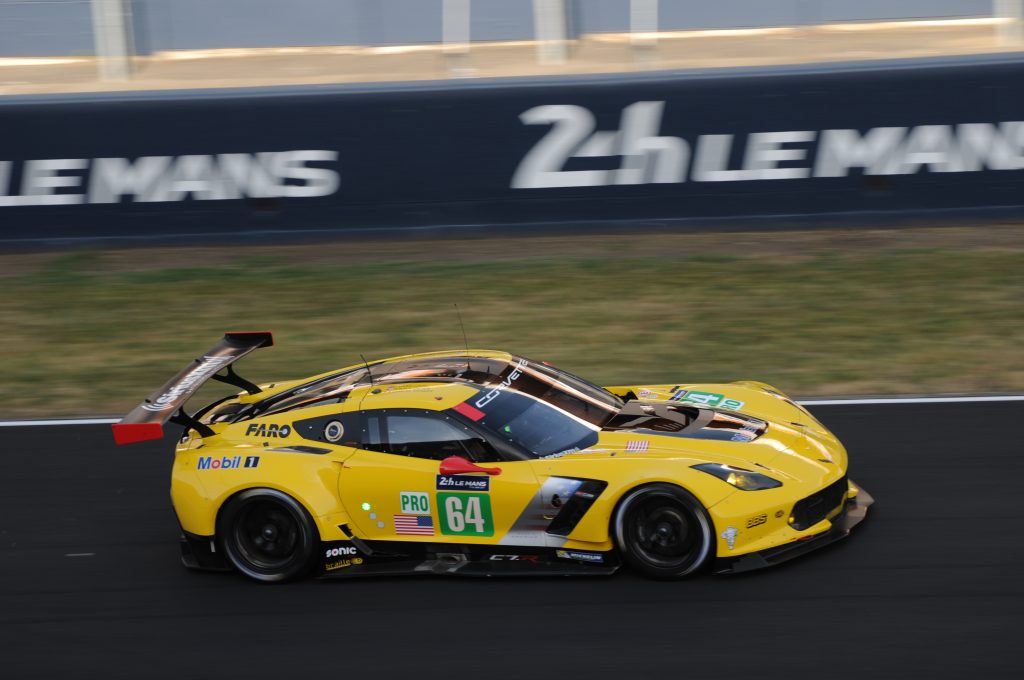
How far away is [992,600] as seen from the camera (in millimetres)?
6348

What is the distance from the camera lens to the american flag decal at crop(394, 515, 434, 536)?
22.6 feet

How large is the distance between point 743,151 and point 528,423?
23.6 feet

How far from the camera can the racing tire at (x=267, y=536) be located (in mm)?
7027

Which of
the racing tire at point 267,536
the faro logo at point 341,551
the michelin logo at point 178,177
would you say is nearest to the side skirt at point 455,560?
the faro logo at point 341,551

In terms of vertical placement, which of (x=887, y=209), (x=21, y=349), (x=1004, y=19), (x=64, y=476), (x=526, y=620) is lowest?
(x=526, y=620)

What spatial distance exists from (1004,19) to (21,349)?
36.9 feet

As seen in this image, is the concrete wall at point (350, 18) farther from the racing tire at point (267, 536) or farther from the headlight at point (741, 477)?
the headlight at point (741, 477)

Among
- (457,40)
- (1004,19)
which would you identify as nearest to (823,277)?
(1004,19)

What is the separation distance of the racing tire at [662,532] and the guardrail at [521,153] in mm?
7419

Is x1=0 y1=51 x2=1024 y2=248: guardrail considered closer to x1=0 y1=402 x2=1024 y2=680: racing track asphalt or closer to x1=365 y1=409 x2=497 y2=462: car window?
x1=0 y1=402 x2=1024 y2=680: racing track asphalt

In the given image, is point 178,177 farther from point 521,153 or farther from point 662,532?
point 662,532

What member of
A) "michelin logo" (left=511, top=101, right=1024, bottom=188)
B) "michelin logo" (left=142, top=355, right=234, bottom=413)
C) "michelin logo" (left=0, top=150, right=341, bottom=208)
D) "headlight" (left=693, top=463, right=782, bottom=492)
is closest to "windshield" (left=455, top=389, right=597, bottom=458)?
"headlight" (left=693, top=463, right=782, bottom=492)

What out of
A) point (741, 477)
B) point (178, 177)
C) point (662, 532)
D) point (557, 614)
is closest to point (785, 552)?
point (741, 477)

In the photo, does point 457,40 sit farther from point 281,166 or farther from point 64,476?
point 64,476
